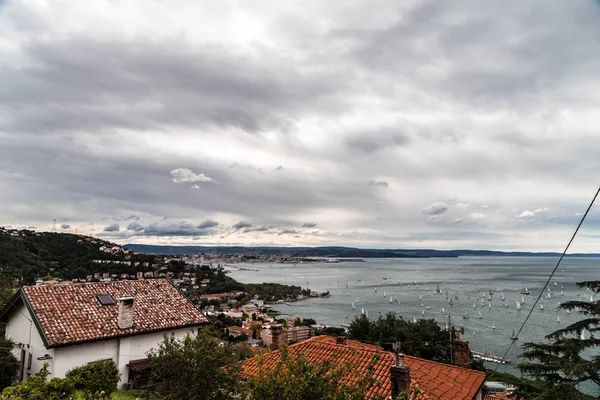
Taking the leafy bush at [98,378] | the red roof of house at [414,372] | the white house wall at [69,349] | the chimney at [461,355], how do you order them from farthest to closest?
the chimney at [461,355], the white house wall at [69,349], the red roof of house at [414,372], the leafy bush at [98,378]

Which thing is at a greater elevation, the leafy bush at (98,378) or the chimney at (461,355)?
the leafy bush at (98,378)

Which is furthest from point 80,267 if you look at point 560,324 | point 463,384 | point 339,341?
point 560,324

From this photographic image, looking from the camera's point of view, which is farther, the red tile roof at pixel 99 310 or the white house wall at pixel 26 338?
the red tile roof at pixel 99 310

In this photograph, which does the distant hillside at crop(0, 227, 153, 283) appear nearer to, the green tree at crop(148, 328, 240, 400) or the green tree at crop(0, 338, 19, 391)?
the green tree at crop(0, 338, 19, 391)

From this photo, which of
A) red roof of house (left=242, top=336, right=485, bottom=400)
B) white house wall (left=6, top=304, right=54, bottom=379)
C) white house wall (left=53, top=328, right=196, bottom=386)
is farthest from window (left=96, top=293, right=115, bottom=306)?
red roof of house (left=242, top=336, right=485, bottom=400)

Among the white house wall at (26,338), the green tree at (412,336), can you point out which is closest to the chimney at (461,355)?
the green tree at (412,336)

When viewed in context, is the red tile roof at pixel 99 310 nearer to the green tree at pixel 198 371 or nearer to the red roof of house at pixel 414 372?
the red roof of house at pixel 414 372
